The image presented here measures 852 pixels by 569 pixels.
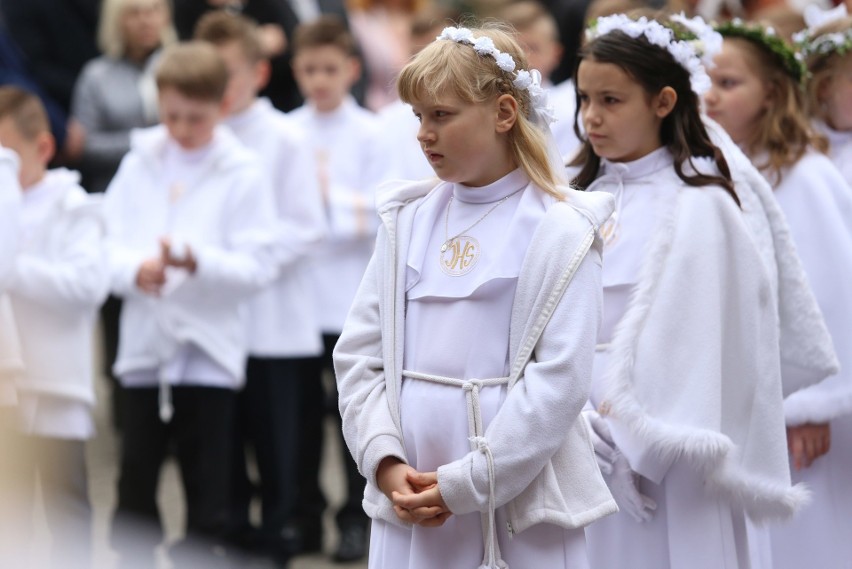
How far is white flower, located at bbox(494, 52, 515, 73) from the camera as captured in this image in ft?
12.1

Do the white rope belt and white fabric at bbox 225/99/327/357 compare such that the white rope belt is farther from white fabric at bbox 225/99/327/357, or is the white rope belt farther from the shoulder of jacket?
white fabric at bbox 225/99/327/357

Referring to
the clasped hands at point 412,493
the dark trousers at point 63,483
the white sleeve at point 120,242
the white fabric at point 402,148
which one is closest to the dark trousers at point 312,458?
the white fabric at point 402,148

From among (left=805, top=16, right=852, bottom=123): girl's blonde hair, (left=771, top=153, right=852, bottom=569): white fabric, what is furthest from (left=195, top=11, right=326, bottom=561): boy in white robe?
(left=771, top=153, right=852, bottom=569): white fabric

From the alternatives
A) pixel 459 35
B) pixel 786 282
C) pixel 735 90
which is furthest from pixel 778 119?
pixel 459 35

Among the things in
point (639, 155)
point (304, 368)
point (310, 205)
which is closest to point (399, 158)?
point (310, 205)

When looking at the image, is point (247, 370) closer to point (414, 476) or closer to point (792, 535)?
point (792, 535)

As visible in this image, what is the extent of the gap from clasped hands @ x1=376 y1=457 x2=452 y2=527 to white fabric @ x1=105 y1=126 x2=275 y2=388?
249cm

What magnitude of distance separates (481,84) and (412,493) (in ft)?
3.39

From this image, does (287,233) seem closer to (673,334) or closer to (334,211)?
(334,211)

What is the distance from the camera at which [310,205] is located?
22.1ft

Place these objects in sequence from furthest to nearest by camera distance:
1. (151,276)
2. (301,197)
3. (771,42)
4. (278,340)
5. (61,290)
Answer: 1. (301,197)
2. (278,340)
3. (151,276)
4. (61,290)
5. (771,42)

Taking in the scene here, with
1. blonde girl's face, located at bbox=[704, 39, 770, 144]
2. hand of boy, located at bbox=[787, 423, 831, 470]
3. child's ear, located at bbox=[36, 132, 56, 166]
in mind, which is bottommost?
hand of boy, located at bbox=[787, 423, 831, 470]

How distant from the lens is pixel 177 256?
5.90m

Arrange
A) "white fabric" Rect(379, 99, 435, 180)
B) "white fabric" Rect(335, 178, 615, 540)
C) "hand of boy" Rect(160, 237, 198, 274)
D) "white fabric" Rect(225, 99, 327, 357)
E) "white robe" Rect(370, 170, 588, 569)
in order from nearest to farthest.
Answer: "white fabric" Rect(335, 178, 615, 540), "white robe" Rect(370, 170, 588, 569), "hand of boy" Rect(160, 237, 198, 274), "white fabric" Rect(225, 99, 327, 357), "white fabric" Rect(379, 99, 435, 180)
